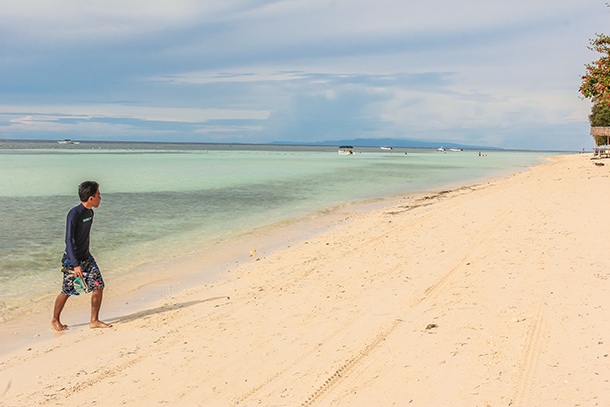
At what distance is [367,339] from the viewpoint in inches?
199

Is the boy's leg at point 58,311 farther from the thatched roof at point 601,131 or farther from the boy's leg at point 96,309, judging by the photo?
the thatched roof at point 601,131

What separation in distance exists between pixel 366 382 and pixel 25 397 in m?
3.38

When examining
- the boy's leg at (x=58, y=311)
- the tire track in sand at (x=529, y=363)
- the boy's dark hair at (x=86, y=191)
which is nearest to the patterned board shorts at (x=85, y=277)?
the boy's leg at (x=58, y=311)

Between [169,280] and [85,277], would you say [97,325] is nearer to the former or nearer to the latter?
[85,277]

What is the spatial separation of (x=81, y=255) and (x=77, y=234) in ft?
1.07

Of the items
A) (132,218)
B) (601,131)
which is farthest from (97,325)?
(601,131)

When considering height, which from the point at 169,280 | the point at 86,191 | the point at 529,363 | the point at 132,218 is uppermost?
the point at 86,191

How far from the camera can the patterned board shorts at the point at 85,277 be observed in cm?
627

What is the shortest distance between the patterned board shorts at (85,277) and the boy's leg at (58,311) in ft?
0.69

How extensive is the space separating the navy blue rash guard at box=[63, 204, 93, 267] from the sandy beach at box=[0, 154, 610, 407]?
116cm

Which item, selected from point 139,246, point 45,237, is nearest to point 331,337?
point 139,246

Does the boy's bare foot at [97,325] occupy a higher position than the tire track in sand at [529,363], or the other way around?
the tire track in sand at [529,363]

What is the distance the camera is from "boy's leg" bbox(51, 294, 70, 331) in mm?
6529

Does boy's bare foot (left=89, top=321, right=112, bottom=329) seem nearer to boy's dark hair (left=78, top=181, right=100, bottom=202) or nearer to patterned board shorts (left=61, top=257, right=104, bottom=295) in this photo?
patterned board shorts (left=61, top=257, right=104, bottom=295)
